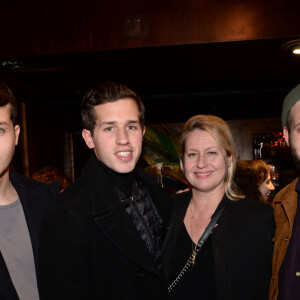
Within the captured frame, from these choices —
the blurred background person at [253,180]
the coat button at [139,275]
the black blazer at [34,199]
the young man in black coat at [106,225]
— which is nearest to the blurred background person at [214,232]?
the young man in black coat at [106,225]

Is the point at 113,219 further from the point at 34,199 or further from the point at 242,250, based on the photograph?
the point at 242,250

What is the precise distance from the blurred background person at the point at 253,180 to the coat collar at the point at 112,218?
1.72 m

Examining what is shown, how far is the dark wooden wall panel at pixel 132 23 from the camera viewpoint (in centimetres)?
278

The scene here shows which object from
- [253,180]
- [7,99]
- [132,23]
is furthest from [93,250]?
[132,23]

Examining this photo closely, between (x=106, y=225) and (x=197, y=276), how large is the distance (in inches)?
25.5

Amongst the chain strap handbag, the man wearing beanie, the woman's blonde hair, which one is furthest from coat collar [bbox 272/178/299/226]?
the chain strap handbag

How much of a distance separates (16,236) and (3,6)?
2379 mm

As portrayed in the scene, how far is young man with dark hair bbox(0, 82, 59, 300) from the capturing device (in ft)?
4.75

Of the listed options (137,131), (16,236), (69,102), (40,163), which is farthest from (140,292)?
(69,102)

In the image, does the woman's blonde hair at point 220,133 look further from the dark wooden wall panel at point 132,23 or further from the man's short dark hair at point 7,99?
the dark wooden wall panel at point 132,23

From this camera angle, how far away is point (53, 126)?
5.86 meters

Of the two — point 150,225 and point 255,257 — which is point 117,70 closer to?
point 150,225

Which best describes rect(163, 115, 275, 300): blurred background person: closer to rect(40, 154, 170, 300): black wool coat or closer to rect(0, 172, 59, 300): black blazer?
rect(40, 154, 170, 300): black wool coat

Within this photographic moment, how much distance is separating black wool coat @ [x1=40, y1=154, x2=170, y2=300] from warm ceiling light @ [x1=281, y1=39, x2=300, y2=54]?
236 centimetres
